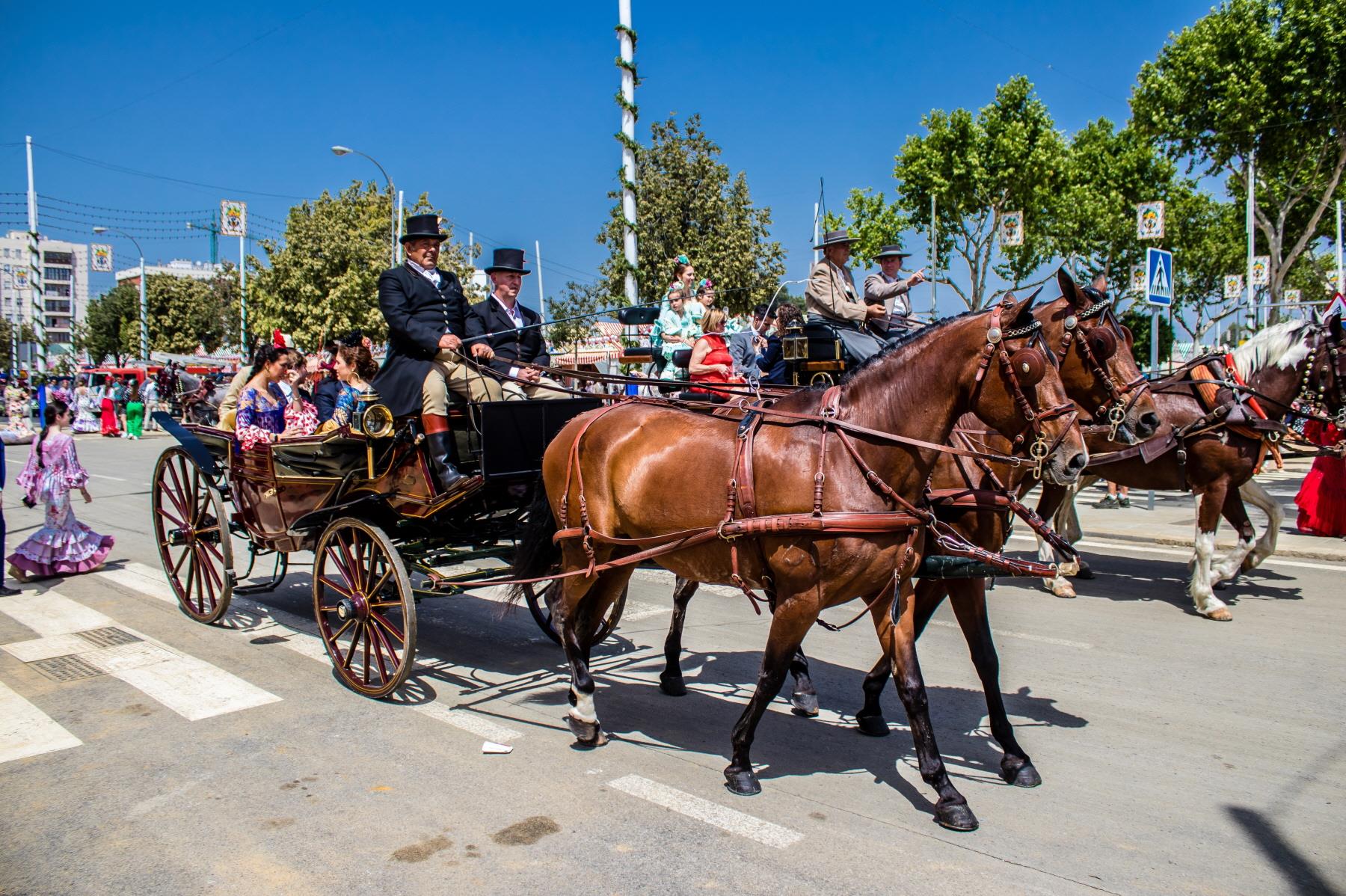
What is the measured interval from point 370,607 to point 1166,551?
8.79 m

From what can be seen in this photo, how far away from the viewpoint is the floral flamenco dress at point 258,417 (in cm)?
732

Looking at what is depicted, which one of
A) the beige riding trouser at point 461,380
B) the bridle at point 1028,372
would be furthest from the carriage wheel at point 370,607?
the bridle at point 1028,372

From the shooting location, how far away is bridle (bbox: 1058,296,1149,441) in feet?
13.5

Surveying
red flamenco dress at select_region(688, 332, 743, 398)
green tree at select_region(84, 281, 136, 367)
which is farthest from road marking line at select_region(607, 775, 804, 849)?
green tree at select_region(84, 281, 136, 367)

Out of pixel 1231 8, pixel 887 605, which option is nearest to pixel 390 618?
pixel 887 605

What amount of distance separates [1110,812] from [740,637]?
3.44 meters

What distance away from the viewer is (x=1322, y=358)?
7.68m

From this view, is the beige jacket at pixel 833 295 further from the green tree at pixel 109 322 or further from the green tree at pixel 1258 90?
the green tree at pixel 109 322

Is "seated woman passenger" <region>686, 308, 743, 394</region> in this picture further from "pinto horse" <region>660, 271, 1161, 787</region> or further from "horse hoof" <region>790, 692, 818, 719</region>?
"horse hoof" <region>790, 692, 818, 719</region>

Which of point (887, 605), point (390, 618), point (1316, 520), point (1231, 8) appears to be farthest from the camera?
point (1231, 8)

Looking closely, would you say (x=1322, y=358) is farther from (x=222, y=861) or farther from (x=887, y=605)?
(x=222, y=861)

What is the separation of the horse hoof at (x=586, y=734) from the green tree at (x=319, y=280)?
98.2 ft

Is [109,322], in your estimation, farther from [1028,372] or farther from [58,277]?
[58,277]

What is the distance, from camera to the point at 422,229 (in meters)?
6.54
